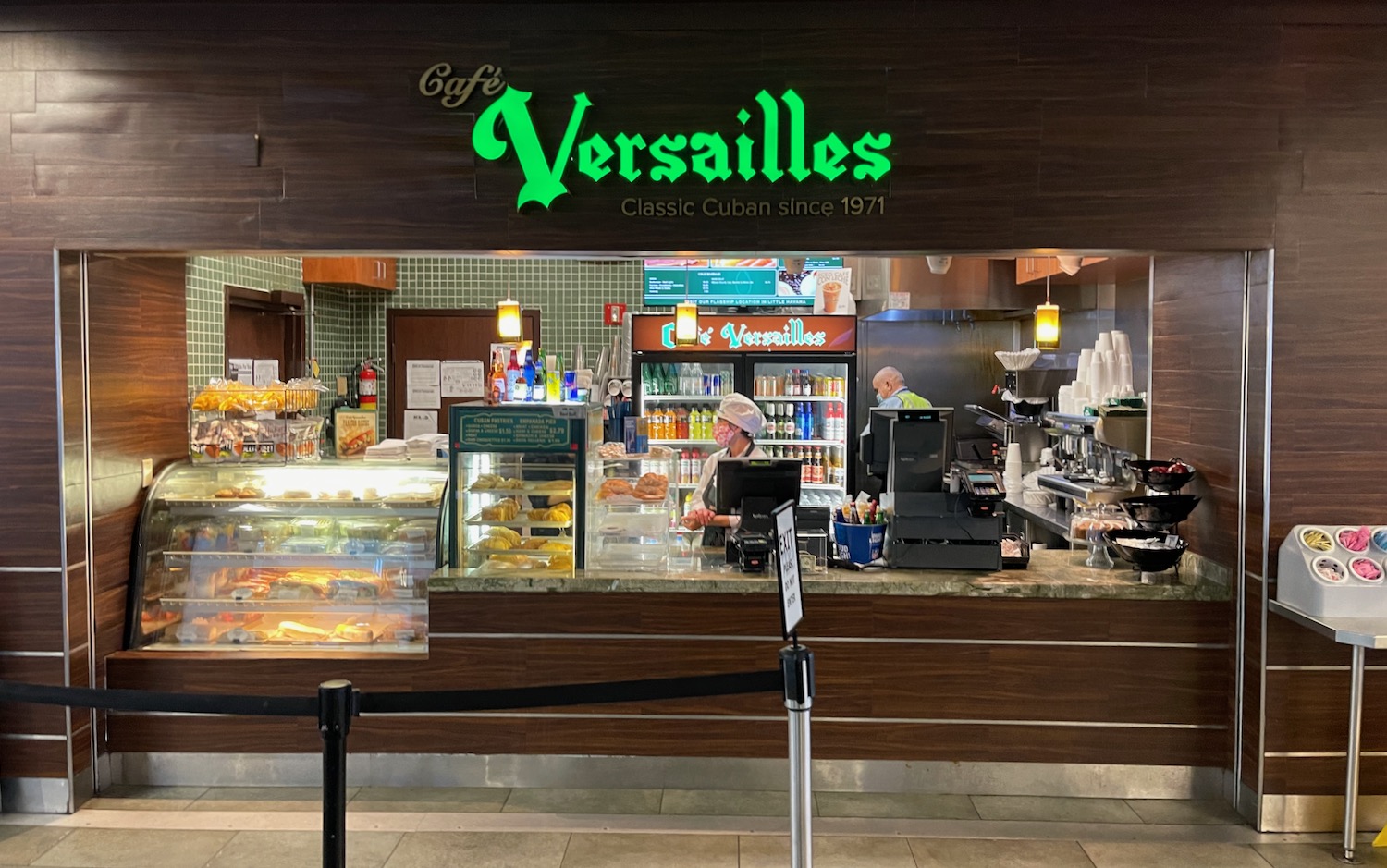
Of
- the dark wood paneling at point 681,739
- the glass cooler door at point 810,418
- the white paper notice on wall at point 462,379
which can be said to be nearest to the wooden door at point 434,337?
the white paper notice on wall at point 462,379

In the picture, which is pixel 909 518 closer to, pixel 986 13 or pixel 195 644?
pixel 986 13

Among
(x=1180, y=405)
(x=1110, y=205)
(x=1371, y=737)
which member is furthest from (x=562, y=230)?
(x=1371, y=737)

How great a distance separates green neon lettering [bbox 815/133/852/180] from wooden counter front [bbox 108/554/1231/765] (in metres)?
1.75

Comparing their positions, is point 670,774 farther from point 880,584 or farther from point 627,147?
point 627,147

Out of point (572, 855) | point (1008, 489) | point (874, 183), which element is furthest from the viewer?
point (1008, 489)

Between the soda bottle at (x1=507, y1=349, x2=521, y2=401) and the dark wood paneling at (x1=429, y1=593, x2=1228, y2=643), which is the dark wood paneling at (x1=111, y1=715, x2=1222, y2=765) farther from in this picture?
the soda bottle at (x1=507, y1=349, x2=521, y2=401)

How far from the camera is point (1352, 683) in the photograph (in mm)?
3990

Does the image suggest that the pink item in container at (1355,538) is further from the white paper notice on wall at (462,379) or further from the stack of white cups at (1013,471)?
the white paper notice on wall at (462,379)

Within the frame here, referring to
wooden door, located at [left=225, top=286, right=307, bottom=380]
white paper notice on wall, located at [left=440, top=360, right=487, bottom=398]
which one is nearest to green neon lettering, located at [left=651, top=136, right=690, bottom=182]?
wooden door, located at [left=225, top=286, right=307, bottom=380]

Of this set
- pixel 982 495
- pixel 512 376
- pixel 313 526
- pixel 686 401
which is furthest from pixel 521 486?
pixel 686 401

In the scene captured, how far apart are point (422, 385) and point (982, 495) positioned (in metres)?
6.07

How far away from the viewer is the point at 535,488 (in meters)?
4.81

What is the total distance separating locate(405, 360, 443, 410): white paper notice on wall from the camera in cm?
946

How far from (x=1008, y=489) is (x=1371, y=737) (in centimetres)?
390
